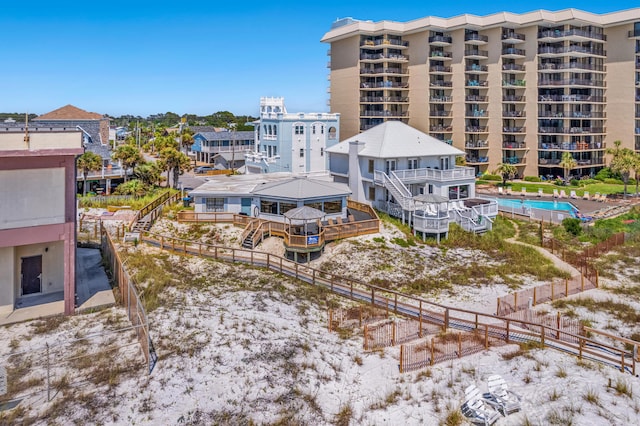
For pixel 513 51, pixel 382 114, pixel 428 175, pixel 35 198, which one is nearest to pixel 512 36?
pixel 513 51

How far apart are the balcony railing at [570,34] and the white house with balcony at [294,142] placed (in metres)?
33.4

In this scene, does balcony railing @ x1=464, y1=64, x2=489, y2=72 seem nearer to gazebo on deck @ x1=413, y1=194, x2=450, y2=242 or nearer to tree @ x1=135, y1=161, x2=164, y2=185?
gazebo on deck @ x1=413, y1=194, x2=450, y2=242

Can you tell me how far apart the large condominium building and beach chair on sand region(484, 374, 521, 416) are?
56953mm

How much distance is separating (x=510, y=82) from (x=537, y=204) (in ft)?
79.7

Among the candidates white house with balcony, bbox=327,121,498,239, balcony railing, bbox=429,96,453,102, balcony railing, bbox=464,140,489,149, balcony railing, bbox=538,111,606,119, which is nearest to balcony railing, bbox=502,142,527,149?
balcony railing, bbox=464,140,489,149

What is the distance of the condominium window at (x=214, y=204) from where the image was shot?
115 ft

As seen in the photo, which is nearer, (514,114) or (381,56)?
(514,114)

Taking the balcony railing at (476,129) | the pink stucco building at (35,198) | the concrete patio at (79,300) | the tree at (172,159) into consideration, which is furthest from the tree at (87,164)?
the balcony railing at (476,129)

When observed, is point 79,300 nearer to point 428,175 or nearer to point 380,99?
point 428,175

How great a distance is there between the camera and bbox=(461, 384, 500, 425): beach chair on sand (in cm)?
1239

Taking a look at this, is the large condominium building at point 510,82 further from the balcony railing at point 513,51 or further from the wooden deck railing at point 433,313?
the wooden deck railing at point 433,313

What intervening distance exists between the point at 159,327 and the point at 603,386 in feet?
46.8

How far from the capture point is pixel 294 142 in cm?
5238

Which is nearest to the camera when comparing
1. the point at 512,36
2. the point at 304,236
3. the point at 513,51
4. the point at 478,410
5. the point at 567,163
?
the point at 478,410
